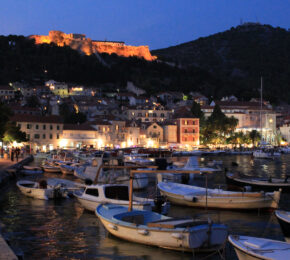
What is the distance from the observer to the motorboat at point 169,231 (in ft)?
44.7

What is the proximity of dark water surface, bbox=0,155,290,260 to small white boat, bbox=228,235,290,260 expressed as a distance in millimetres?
2670

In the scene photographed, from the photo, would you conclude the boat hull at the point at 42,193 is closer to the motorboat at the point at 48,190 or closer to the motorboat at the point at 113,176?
the motorboat at the point at 48,190

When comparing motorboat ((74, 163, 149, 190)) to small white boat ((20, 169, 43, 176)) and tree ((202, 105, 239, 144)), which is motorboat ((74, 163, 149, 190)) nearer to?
small white boat ((20, 169, 43, 176))

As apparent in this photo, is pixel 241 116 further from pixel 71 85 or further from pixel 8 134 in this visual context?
pixel 8 134

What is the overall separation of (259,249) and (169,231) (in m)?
3.49

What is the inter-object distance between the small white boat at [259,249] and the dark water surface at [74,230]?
2.67m

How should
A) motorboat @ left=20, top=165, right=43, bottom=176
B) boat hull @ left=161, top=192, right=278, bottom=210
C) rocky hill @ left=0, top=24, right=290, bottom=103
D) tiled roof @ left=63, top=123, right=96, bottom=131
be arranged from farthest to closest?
1. rocky hill @ left=0, top=24, right=290, bottom=103
2. tiled roof @ left=63, top=123, right=96, bottom=131
3. motorboat @ left=20, top=165, right=43, bottom=176
4. boat hull @ left=161, top=192, right=278, bottom=210

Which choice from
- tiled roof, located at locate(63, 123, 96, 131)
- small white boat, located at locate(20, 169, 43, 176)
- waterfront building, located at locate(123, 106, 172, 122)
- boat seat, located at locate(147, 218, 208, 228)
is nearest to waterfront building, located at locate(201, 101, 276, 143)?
waterfront building, located at locate(123, 106, 172, 122)

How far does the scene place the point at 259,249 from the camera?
11.1 m

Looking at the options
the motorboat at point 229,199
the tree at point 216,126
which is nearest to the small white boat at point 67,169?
the motorboat at point 229,199

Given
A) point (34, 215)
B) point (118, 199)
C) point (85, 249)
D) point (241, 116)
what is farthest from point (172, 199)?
point (241, 116)

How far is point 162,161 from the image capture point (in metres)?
41.6

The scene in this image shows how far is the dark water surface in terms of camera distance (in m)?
14.6

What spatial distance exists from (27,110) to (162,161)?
6494cm
